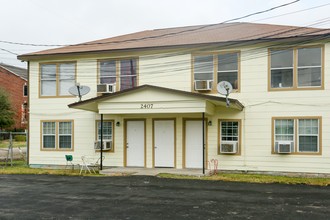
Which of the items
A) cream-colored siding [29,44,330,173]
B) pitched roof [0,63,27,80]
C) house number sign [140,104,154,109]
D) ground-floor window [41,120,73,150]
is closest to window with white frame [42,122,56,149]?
ground-floor window [41,120,73,150]

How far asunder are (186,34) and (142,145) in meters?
5.94

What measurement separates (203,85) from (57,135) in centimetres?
735

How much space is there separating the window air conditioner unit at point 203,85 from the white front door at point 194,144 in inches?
57.1

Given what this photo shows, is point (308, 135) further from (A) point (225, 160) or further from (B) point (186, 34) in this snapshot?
(B) point (186, 34)

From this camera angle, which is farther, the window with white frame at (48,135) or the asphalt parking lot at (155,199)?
the window with white frame at (48,135)

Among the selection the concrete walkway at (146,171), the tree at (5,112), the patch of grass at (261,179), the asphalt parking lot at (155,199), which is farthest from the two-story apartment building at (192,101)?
the tree at (5,112)

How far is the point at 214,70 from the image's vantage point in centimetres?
1694

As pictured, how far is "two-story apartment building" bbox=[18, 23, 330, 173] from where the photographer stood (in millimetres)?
15711

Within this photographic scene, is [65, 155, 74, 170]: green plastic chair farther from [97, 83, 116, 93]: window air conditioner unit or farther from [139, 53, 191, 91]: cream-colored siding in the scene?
[139, 53, 191, 91]: cream-colored siding

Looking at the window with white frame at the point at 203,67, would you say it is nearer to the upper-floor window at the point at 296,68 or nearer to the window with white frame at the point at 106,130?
the upper-floor window at the point at 296,68

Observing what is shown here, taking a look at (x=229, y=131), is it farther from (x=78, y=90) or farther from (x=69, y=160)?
(x=69, y=160)

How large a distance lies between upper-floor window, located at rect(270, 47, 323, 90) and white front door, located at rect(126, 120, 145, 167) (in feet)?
19.4

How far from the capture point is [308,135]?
51.5 ft

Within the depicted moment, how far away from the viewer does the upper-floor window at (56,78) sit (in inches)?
747
